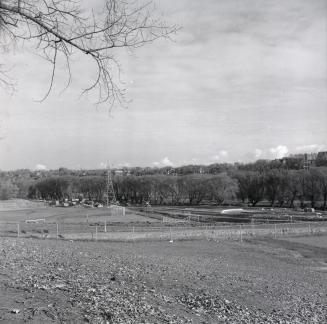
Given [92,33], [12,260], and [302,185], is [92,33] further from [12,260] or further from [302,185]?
[302,185]

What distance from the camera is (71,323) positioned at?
9680 millimetres

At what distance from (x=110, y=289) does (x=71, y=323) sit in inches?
141

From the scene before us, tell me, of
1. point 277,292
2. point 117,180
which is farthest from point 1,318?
point 117,180

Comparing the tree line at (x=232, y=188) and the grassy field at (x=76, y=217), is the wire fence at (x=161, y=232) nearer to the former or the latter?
the grassy field at (x=76, y=217)

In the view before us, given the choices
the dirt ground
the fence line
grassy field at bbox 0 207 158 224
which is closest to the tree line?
grassy field at bbox 0 207 158 224

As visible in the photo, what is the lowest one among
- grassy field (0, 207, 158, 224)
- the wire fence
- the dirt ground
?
grassy field (0, 207, 158, 224)

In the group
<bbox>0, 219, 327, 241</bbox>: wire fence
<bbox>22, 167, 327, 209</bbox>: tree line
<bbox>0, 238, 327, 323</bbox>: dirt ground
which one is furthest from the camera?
<bbox>22, 167, 327, 209</bbox>: tree line

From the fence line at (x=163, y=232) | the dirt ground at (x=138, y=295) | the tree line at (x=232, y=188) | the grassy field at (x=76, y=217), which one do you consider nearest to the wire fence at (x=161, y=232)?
the fence line at (x=163, y=232)

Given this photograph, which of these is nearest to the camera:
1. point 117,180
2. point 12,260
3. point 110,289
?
point 110,289

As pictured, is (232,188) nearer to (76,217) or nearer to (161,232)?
(76,217)

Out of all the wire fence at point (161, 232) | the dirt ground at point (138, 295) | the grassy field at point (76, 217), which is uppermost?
the dirt ground at point (138, 295)

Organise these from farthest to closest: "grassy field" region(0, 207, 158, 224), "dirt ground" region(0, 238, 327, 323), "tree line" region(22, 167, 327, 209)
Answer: "tree line" region(22, 167, 327, 209) < "grassy field" region(0, 207, 158, 224) < "dirt ground" region(0, 238, 327, 323)

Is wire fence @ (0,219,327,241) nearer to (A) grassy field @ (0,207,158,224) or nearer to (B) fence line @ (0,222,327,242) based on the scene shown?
(B) fence line @ (0,222,327,242)

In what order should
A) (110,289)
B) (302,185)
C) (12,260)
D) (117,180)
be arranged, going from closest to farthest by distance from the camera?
(110,289) < (12,260) < (302,185) < (117,180)
